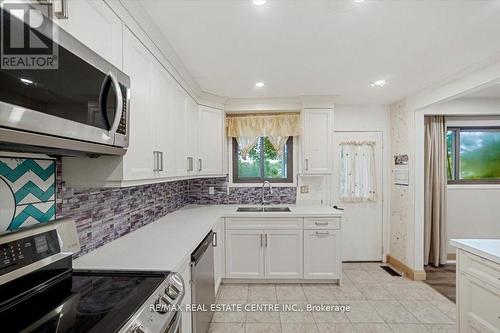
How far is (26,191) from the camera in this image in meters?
1.21

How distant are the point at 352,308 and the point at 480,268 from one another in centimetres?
126

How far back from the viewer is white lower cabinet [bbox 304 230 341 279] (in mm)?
3008

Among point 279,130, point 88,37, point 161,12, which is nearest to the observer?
point 88,37

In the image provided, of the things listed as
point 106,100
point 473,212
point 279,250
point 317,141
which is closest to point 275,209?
point 279,250

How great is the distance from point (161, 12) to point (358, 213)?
3595 mm

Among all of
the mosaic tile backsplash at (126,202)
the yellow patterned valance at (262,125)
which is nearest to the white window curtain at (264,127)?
the yellow patterned valance at (262,125)

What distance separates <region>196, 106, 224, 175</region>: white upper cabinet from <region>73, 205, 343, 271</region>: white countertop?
660mm

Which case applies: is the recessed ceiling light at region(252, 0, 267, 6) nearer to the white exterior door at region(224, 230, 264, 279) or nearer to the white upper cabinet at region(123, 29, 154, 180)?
the white upper cabinet at region(123, 29, 154, 180)

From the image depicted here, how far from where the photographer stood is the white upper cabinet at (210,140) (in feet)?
10.3

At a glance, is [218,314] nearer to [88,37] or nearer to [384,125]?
[88,37]

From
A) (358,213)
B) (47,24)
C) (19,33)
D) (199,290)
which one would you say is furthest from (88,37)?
(358,213)

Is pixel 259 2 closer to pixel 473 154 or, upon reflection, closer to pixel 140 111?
pixel 140 111

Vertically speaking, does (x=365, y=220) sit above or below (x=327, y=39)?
below

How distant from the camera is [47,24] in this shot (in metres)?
0.79
